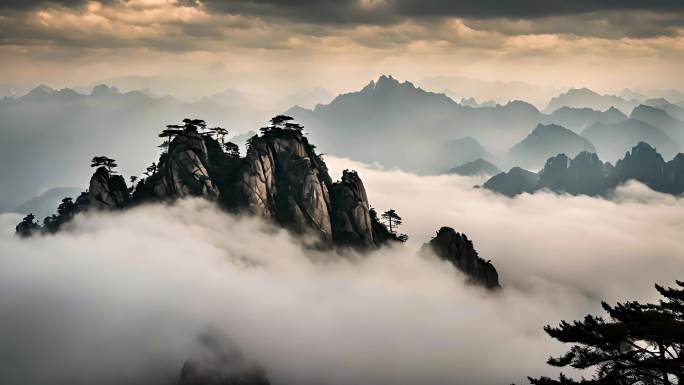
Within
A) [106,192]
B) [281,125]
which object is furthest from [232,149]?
[106,192]

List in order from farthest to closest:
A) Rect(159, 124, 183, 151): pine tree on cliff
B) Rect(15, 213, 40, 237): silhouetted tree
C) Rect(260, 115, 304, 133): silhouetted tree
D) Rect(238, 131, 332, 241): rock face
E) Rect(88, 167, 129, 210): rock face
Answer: Rect(15, 213, 40, 237): silhouetted tree, Rect(260, 115, 304, 133): silhouetted tree, Rect(238, 131, 332, 241): rock face, Rect(88, 167, 129, 210): rock face, Rect(159, 124, 183, 151): pine tree on cliff

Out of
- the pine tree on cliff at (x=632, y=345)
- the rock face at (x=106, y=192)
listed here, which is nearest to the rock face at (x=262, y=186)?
the rock face at (x=106, y=192)

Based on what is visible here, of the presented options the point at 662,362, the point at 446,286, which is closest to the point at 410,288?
the point at 446,286

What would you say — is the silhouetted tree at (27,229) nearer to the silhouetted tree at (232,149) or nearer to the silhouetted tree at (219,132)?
the silhouetted tree at (219,132)

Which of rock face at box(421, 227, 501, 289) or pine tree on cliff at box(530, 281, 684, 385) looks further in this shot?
rock face at box(421, 227, 501, 289)

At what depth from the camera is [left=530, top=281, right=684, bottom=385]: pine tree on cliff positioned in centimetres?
3619

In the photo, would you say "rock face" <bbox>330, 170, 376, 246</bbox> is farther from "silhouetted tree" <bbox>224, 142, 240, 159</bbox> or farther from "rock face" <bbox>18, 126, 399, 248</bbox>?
"silhouetted tree" <bbox>224, 142, 240, 159</bbox>

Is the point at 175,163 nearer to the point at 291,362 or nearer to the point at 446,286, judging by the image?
the point at 291,362

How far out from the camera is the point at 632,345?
124 feet

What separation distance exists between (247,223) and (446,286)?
73469mm

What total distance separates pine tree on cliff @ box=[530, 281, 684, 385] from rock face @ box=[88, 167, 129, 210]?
5122 inches

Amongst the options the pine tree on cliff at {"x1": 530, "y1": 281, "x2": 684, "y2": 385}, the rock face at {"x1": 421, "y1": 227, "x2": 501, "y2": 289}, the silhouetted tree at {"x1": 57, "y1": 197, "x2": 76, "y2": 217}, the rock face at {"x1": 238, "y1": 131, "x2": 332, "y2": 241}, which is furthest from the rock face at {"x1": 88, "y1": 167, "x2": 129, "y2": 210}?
the pine tree on cliff at {"x1": 530, "y1": 281, "x2": 684, "y2": 385}

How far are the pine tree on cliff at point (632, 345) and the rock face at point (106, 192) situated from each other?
13010 centimetres

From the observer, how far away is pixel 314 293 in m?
171
